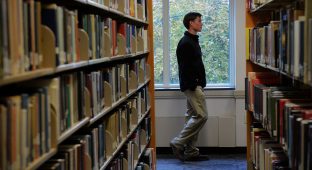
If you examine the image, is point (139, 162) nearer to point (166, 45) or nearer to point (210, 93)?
point (210, 93)

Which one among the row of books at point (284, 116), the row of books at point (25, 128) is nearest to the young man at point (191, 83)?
the row of books at point (284, 116)

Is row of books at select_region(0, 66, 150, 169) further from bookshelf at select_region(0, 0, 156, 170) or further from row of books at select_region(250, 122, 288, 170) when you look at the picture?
row of books at select_region(250, 122, 288, 170)

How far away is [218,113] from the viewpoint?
5.53 metres

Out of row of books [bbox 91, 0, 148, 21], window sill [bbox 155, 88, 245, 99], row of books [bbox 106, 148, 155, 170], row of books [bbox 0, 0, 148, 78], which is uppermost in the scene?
row of books [bbox 91, 0, 148, 21]

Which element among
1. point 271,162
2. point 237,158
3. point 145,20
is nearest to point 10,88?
point 271,162

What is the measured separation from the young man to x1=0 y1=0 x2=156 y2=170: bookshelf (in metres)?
1.21

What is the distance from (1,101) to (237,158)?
429 centimetres

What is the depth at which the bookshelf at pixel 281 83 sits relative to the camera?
1.88 metres

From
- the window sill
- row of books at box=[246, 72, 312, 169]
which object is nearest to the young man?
the window sill

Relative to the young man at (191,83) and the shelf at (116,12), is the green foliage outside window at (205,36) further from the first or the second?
the shelf at (116,12)

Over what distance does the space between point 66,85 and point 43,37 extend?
337mm

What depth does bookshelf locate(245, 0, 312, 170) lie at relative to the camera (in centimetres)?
188

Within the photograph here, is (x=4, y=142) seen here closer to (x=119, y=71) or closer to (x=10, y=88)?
(x=10, y=88)

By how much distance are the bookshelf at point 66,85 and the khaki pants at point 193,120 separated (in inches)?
50.5
